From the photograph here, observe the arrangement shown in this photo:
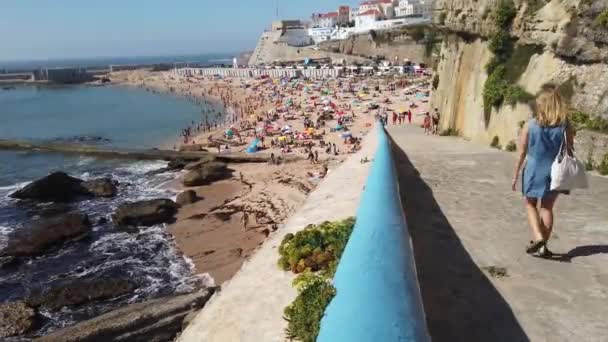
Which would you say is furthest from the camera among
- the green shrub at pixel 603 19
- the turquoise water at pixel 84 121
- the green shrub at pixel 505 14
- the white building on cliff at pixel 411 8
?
the white building on cliff at pixel 411 8

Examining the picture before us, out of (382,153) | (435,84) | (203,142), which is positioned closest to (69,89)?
(203,142)

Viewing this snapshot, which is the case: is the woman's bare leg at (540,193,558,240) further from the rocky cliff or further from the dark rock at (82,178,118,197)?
the rocky cliff

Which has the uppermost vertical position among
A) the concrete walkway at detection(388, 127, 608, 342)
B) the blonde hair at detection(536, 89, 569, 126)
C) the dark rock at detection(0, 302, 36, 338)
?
the blonde hair at detection(536, 89, 569, 126)

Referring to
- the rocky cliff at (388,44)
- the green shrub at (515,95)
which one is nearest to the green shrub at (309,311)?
the green shrub at (515,95)

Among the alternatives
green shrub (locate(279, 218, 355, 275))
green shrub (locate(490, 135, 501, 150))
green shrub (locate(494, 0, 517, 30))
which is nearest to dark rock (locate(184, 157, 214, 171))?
green shrub (locate(490, 135, 501, 150))

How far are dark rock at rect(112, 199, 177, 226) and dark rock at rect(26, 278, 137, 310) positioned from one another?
5.78m

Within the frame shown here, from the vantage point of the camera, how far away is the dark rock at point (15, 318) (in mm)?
11570

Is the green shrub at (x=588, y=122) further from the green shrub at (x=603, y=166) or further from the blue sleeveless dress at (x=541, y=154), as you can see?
the blue sleeveless dress at (x=541, y=154)

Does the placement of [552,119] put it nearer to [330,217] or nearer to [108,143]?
[330,217]

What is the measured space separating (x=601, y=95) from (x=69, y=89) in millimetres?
106594

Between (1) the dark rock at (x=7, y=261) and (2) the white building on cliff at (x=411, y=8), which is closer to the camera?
(1) the dark rock at (x=7, y=261)

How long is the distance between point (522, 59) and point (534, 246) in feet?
31.2

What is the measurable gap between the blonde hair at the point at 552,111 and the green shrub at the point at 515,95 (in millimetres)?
7715

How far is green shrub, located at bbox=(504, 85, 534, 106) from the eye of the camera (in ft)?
41.6
